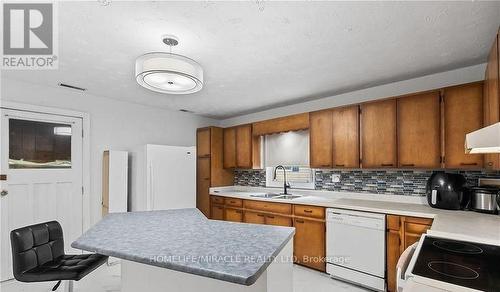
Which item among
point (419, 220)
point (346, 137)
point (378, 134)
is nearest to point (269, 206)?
point (346, 137)

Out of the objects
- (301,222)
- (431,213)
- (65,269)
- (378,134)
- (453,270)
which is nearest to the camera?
(453,270)

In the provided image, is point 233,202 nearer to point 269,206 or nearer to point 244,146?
point 269,206

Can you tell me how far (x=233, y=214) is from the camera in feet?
13.6

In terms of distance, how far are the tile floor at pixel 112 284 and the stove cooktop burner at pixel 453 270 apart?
A: 5.31ft

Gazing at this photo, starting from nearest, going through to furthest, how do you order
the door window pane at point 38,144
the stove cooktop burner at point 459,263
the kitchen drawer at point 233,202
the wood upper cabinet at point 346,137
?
1. the stove cooktop burner at point 459,263
2. the door window pane at point 38,144
3. the wood upper cabinet at point 346,137
4. the kitchen drawer at point 233,202

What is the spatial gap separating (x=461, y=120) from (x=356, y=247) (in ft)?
5.38

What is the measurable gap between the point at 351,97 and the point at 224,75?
185cm

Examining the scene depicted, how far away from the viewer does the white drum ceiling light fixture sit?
166 cm

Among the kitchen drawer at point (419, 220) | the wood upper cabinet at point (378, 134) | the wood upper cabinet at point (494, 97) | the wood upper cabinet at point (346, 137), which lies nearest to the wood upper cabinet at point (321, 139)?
the wood upper cabinet at point (346, 137)

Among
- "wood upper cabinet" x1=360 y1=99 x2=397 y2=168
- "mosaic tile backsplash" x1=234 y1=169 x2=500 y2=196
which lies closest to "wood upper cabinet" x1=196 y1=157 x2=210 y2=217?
"mosaic tile backsplash" x1=234 y1=169 x2=500 y2=196

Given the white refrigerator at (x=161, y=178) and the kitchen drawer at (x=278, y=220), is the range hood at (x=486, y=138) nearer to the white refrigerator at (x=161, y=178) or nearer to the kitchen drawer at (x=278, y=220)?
the kitchen drawer at (x=278, y=220)

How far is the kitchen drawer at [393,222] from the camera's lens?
247 centimetres

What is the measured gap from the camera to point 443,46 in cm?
213

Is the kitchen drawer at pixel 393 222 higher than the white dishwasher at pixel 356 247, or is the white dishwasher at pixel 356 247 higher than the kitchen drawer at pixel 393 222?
the kitchen drawer at pixel 393 222
